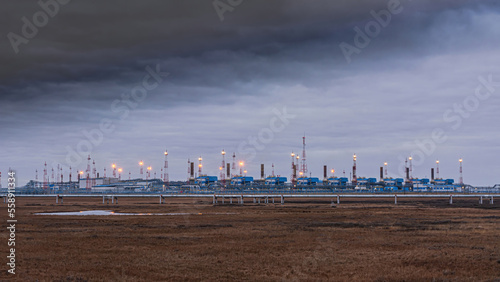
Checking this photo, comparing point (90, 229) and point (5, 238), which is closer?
point (5, 238)

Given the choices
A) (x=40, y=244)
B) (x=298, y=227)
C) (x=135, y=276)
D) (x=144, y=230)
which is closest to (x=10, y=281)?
(x=135, y=276)

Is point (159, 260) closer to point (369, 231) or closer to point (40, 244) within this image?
point (40, 244)

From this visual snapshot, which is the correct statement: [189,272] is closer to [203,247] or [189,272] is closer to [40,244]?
[203,247]

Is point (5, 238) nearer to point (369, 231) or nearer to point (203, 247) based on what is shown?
point (203, 247)

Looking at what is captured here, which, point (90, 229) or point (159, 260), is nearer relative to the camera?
point (159, 260)

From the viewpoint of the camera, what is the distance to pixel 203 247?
3284cm

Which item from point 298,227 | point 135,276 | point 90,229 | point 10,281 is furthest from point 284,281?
point 90,229

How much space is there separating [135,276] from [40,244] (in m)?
14.2

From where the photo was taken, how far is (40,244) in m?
34.3

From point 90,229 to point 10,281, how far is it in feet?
76.2

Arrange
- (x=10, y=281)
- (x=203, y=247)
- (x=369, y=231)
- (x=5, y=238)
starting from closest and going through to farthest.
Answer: (x=10, y=281), (x=203, y=247), (x=5, y=238), (x=369, y=231)

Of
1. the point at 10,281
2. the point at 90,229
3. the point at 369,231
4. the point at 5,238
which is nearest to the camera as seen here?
the point at 10,281

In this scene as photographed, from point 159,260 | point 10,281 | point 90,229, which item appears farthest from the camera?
point 90,229

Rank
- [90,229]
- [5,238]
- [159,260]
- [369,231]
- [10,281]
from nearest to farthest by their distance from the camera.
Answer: [10,281]
[159,260]
[5,238]
[369,231]
[90,229]
